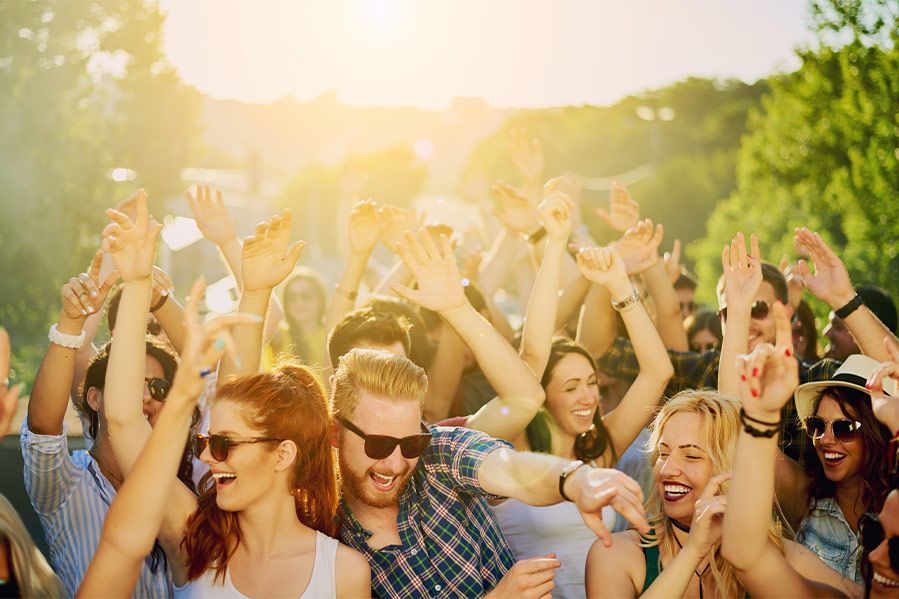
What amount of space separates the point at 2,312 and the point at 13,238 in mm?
1437

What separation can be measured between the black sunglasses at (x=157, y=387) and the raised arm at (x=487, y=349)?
0.97m

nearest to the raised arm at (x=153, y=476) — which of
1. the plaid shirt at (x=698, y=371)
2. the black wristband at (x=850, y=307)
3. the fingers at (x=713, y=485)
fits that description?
the fingers at (x=713, y=485)

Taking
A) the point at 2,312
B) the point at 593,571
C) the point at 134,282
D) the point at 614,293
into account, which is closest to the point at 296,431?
the point at 134,282

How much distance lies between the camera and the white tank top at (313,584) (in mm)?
2730

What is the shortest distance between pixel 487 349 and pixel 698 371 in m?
1.72

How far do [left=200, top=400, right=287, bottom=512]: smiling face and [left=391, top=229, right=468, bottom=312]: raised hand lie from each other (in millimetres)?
805

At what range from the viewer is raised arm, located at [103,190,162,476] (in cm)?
279

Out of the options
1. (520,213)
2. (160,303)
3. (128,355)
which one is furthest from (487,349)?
(520,213)

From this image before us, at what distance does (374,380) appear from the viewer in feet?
9.96

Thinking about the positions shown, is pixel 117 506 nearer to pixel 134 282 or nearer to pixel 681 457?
pixel 134 282

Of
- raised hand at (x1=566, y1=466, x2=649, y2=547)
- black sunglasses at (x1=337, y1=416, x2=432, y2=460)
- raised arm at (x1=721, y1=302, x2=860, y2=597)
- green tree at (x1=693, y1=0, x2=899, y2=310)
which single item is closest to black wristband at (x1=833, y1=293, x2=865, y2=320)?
raised arm at (x1=721, y1=302, x2=860, y2=597)

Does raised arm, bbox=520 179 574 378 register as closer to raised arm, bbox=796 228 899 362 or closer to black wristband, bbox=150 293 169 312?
raised arm, bbox=796 228 899 362

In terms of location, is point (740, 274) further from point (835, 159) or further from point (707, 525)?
point (835, 159)

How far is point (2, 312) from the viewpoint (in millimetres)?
16562
